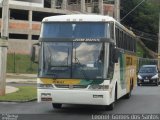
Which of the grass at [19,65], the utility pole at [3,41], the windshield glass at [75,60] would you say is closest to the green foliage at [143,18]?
the grass at [19,65]

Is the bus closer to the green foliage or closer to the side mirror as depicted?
the side mirror

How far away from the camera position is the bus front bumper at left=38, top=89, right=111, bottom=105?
1711cm

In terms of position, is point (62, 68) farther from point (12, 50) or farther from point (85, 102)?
point (12, 50)

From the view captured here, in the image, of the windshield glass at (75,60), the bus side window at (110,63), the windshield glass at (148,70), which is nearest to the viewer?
the windshield glass at (75,60)

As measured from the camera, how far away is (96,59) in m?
17.4

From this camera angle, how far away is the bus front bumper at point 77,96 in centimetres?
1711

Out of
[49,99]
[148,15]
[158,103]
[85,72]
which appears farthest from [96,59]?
[148,15]

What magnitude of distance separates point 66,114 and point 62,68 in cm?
156

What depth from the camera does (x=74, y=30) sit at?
58.8ft

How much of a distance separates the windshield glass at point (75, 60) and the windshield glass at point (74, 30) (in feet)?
1.15

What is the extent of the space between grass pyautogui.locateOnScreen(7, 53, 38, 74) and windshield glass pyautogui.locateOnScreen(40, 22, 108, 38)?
137ft

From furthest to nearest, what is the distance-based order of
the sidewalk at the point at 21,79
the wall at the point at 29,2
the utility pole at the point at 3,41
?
the wall at the point at 29,2
the sidewalk at the point at 21,79
the utility pole at the point at 3,41

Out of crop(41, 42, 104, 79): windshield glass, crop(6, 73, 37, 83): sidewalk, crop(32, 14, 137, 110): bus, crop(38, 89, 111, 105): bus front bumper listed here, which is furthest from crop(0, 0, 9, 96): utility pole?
crop(6, 73, 37, 83): sidewalk

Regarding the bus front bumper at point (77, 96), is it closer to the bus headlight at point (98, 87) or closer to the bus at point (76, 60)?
the bus at point (76, 60)
